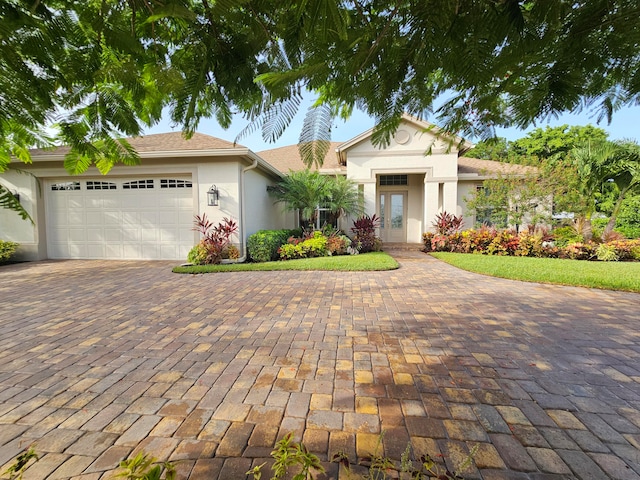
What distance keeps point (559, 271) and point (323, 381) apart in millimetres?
7550

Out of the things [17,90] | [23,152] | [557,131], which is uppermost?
[557,131]

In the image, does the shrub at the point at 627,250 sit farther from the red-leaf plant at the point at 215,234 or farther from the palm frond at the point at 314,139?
the palm frond at the point at 314,139

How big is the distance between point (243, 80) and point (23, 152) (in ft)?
3.58

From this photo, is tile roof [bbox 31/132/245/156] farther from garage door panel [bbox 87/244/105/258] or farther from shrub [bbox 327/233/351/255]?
shrub [bbox 327/233/351/255]

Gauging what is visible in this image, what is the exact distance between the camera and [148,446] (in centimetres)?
186

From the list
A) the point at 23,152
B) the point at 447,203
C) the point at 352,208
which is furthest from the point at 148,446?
the point at 447,203

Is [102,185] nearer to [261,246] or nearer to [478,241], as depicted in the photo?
[261,246]

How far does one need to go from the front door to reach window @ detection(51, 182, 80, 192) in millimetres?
11955

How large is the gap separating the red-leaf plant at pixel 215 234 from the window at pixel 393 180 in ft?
25.9

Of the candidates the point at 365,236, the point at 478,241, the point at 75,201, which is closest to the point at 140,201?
the point at 75,201

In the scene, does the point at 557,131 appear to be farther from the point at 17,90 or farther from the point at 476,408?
the point at 17,90

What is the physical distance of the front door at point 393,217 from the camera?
560 inches

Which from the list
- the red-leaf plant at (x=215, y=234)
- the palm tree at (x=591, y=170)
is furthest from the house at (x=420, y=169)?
the red-leaf plant at (x=215, y=234)

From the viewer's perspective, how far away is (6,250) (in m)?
9.27
